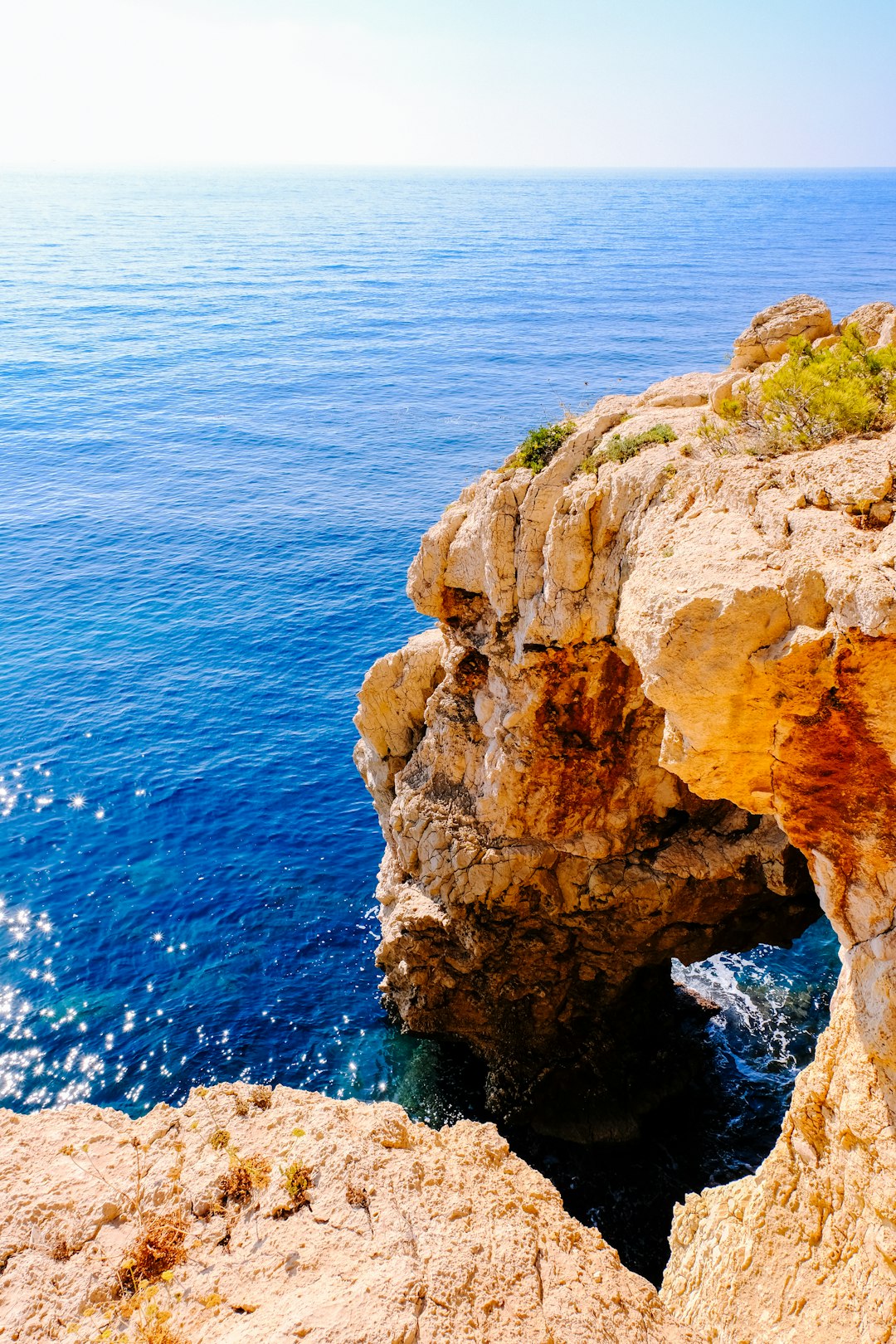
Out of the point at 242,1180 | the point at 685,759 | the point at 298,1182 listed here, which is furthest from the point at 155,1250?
the point at 685,759

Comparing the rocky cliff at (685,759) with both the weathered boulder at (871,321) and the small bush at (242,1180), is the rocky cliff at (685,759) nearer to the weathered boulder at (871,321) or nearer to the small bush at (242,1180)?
the weathered boulder at (871,321)

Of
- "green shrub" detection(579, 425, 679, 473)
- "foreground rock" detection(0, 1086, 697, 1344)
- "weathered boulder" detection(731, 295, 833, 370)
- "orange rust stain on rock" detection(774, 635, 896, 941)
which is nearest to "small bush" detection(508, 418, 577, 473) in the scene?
"green shrub" detection(579, 425, 679, 473)

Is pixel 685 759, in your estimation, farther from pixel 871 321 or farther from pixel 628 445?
pixel 871 321

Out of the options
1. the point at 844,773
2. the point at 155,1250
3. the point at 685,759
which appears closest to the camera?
the point at 155,1250

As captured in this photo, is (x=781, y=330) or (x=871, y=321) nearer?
(x=871, y=321)

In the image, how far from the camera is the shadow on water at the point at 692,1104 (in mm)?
26469

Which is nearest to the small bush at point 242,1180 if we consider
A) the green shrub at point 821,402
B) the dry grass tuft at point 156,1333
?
the dry grass tuft at point 156,1333

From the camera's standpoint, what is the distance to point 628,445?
68.6 ft

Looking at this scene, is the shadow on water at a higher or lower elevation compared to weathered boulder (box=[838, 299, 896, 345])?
lower

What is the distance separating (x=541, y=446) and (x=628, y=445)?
3347 mm

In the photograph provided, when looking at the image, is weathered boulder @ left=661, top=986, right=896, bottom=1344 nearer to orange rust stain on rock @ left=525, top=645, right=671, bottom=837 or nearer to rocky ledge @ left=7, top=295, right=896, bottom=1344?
rocky ledge @ left=7, top=295, right=896, bottom=1344

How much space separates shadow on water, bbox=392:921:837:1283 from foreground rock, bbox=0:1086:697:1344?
1541cm

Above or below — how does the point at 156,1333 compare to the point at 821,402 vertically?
below

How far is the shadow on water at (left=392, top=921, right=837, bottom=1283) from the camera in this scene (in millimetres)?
26469
